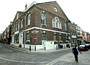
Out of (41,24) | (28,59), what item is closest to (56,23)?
(41,24)

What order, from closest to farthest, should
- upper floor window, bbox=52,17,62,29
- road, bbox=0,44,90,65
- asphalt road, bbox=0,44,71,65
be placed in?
road, bbox=0,44,90,65 → asphalt road, bbox=0,44,71,65 → upper floor window, bbox=52,17,62,29

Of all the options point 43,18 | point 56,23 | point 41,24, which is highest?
point 43,18

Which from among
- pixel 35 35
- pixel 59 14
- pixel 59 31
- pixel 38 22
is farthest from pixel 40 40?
pixel 59 14

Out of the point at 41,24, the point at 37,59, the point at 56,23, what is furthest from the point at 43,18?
the point at 37,59

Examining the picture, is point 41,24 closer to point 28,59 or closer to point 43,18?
point 43,18

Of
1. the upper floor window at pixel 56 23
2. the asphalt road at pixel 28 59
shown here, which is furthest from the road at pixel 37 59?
the upper floor window at pixel 56 23

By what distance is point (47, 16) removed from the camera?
19.9 meters

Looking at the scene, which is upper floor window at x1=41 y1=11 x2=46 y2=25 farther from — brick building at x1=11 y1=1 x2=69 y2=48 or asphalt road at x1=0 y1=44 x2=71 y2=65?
asphalt road at x1=0 y1=44 x2=71 y2=65

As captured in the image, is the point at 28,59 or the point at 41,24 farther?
the point at 41,24

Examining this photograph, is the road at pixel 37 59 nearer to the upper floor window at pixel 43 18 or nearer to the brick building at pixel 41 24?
the brick building at pixel 41 24

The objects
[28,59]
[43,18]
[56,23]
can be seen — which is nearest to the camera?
[28,59]

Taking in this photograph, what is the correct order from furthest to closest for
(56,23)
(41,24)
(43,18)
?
(56,23) → (43,18) → (41,24)

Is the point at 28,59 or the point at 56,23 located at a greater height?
the point at 56,23

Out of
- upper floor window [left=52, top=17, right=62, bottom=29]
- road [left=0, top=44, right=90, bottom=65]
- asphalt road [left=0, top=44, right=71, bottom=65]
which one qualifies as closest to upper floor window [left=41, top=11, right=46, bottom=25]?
upper floor window [left=52, top=17, right=62, bottom=29]
